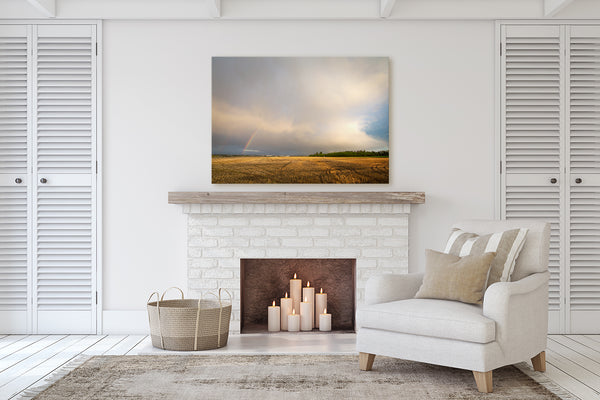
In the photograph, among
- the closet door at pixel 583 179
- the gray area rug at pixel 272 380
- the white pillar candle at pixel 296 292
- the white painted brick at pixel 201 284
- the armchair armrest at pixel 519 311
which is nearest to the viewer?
the gray area rug at pixel 272 380

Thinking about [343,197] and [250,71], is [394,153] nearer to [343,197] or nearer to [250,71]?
[343,197]

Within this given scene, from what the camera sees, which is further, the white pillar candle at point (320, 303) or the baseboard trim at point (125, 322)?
the white pillar candle at point (320, 303)

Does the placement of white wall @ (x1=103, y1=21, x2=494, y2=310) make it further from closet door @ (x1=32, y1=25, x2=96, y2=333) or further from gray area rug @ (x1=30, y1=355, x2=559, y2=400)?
gray area rug @ (x1=30, y1=355, x2=559, y2=400)

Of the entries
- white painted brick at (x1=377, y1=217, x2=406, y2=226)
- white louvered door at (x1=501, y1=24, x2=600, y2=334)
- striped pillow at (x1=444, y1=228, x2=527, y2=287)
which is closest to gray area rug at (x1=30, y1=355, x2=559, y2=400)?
striped pillow at (x1=444, y1=228, x2=527, y2=287)

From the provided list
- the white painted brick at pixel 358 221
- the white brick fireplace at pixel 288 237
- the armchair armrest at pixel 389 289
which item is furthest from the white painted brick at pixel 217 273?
the armchair armrest at pixel 389 289

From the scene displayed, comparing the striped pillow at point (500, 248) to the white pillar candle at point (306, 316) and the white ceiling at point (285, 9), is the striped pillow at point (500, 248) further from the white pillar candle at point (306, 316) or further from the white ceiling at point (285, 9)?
the white ceiling at point (285, 9)

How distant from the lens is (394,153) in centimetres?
472

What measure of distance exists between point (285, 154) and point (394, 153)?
2.80 feet

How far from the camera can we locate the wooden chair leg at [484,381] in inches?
121

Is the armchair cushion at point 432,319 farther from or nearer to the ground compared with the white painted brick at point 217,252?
nearer to the ground

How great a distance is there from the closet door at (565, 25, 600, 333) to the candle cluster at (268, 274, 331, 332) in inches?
74.8

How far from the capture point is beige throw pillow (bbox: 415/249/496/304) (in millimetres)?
3369

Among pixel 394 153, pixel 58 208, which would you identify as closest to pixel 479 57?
pixel 394 153

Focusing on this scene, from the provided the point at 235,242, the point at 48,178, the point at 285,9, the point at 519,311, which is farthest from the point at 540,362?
the point at 48,178
